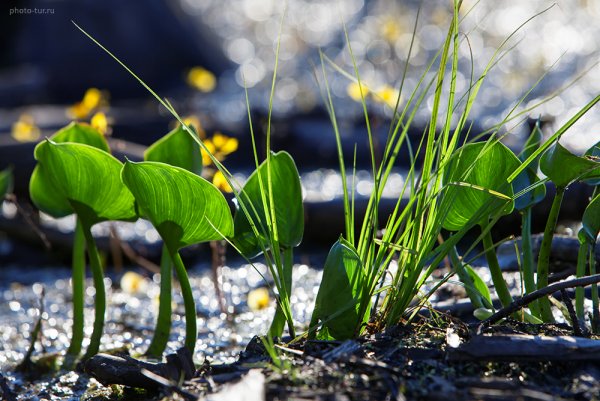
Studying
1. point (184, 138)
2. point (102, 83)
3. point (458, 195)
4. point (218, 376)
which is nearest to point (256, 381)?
point (218, 376)

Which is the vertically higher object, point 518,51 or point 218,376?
point 518,51

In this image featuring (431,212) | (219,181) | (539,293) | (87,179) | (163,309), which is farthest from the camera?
(219,181)

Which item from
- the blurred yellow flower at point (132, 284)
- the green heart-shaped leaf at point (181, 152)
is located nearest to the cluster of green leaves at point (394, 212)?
the green heart-shaped leaf at point (181, 152)

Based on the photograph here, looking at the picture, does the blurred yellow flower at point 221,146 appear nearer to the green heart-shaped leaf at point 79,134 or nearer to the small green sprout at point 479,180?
the green heart-shaped leaf at point 79,134

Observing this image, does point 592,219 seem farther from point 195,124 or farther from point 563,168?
point 195,124

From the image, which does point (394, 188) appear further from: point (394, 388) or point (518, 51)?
point (518, 51)

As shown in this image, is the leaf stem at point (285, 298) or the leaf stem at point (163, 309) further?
the leaf stem at point (163, 309)

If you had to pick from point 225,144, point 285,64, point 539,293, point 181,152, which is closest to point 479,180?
point 539,293
